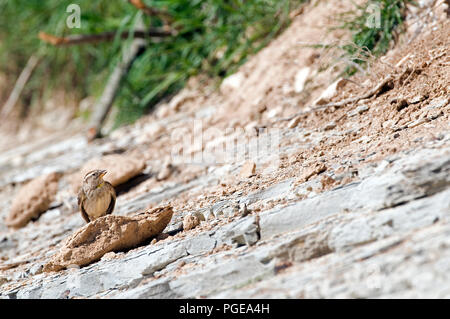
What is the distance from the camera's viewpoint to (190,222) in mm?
3191

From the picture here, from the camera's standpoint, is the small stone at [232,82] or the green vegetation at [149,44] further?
the green vegetation at [149,44]

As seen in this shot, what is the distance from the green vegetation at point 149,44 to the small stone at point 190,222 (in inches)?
127

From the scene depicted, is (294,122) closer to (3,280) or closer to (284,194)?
(284,194)

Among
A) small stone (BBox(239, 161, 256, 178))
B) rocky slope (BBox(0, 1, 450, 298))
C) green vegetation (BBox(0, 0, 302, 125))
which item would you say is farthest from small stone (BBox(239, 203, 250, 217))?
green vegetation (BBox(0, 0, 302, 125))

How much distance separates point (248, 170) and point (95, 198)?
1.02 meters

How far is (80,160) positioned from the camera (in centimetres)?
629

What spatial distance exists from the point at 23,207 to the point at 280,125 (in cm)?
245

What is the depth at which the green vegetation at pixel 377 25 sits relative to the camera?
4.57m

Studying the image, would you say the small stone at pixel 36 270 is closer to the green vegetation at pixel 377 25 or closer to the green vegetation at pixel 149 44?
the green vegetation at pixel 377 25

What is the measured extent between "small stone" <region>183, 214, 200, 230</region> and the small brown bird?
875 millimetres

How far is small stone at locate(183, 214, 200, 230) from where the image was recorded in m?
3.19

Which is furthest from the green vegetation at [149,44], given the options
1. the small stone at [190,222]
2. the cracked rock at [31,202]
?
the small stone at [190,222]
